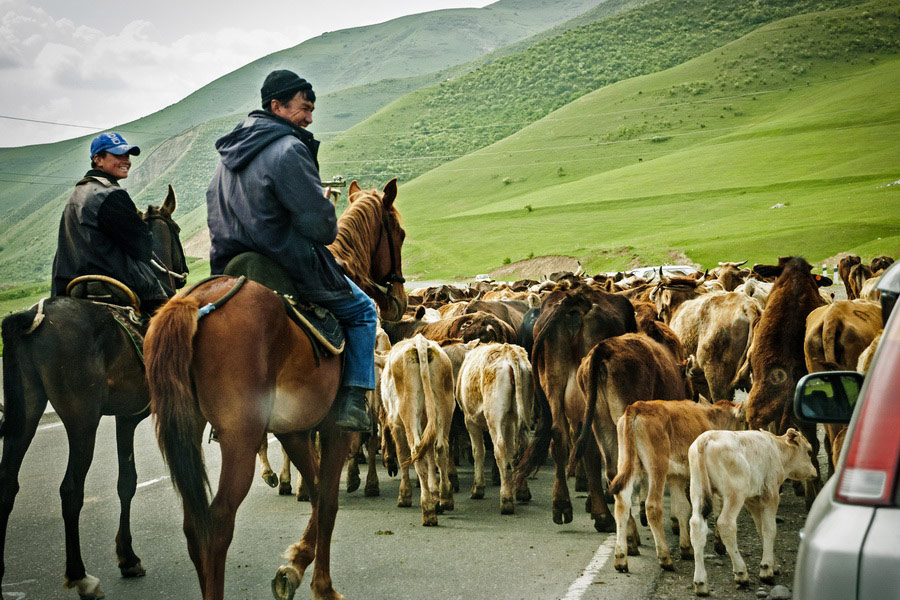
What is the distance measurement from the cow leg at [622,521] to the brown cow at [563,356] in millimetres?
1465

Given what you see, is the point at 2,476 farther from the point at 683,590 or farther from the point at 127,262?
the point at 683,590

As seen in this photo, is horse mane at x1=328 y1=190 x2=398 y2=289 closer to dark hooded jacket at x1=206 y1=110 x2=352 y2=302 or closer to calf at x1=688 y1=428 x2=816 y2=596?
dark hooded jacket at x1=206 y1=110 x2=352 y2=302

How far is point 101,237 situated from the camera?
7.18 meters

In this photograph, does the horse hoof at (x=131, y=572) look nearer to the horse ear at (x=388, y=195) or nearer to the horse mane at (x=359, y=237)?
the horse mane at (x=359, y=237)

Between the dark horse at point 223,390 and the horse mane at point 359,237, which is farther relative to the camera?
the horse mane at point 359,237

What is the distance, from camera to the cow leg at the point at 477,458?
9.39m

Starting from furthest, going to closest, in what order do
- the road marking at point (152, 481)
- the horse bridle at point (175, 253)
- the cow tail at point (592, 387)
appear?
the road marking at point (152, 481) < the horse bridle at point (175, 253) < the cow tail at point (592, 387)

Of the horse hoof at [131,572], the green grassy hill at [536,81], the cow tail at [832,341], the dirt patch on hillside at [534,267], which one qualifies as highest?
the green grassy hill at [536,81]

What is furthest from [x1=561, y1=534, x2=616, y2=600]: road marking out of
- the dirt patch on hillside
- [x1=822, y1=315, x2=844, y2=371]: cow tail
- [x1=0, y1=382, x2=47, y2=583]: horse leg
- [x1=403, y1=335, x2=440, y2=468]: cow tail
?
the dirt patch on hillside

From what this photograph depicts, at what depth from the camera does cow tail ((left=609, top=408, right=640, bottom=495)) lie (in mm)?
6926

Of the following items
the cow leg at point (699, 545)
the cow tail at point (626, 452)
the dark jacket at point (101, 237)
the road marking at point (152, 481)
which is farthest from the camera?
the road marking at point (152, 481)

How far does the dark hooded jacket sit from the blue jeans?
0.19 m

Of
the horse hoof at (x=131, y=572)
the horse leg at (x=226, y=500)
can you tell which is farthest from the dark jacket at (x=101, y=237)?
the horse leg at (x=226, y=500)

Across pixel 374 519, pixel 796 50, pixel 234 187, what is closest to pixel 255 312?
pixel 234 187
